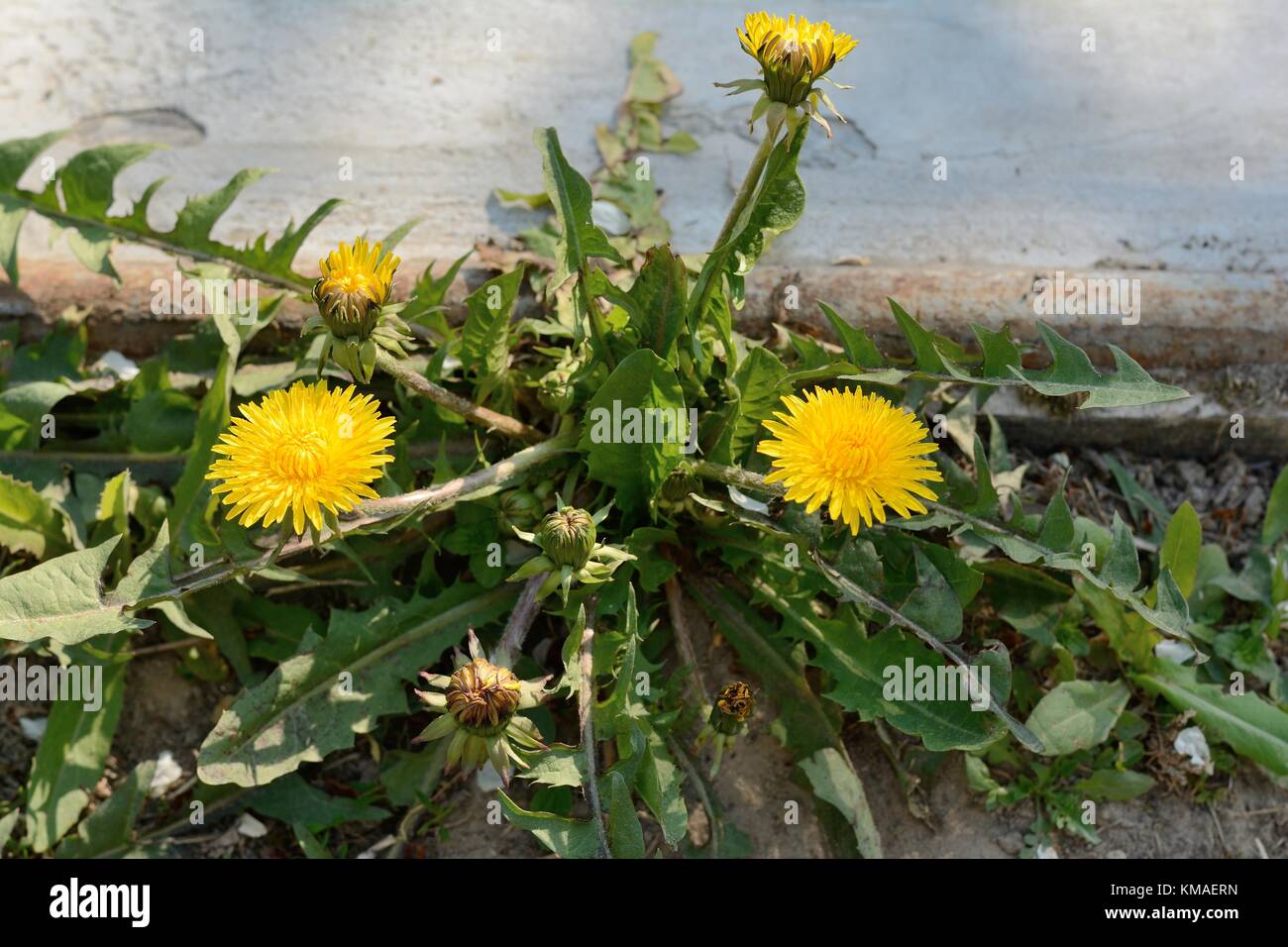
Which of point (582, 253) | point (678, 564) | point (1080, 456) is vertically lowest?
point (678, 564)

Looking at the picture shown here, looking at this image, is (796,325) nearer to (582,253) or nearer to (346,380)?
(582,253)

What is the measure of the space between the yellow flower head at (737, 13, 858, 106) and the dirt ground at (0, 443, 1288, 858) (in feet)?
4.27

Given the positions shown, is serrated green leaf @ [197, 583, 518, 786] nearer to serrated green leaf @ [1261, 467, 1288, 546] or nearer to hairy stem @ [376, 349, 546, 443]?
hairy stem @ [376, 349, 546, 443]

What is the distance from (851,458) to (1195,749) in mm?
1271

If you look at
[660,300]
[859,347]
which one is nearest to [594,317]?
[660,300]

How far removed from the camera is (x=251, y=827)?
2666 millimetres

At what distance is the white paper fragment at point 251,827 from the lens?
267cm

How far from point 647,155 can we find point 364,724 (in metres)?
1.85

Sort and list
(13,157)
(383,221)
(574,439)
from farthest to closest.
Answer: (383,221), (13,157), (574,439)

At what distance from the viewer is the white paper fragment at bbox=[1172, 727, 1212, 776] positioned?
2602 mm

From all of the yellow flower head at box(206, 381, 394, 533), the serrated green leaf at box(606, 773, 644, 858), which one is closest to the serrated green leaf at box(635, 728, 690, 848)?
the serrated green leaf at box(606, 773, 644, 858)

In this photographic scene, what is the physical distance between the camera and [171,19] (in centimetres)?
356

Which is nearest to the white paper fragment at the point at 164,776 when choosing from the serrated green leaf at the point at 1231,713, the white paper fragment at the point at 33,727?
the white paper fragment at the point at 33,727

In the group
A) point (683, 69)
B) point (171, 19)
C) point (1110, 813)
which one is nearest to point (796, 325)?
point (683, 69)
